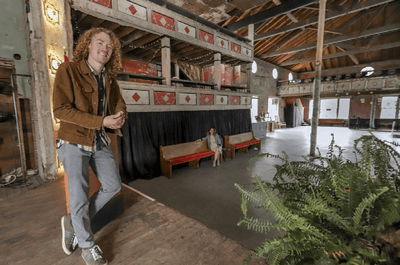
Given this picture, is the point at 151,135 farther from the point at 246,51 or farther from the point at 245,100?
the point at 246,51

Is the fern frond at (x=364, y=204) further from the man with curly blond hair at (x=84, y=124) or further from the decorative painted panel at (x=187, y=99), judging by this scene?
the decorative painted panel at (x=187, y=99)

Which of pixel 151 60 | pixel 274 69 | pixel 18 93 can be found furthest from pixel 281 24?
pixel 18 93

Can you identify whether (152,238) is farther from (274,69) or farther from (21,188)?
(274,69)

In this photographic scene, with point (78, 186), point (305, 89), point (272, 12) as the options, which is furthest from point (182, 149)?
point (305, 89)

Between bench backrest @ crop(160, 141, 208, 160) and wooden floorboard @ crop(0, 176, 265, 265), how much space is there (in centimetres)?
255

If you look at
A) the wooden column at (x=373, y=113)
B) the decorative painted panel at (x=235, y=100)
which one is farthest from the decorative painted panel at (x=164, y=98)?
the wooden column at (x=373, y=113)

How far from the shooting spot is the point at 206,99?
7102 millimetres

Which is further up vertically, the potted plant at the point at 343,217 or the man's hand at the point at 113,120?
the man's hand at the point at 113,120

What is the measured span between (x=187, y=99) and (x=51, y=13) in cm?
393

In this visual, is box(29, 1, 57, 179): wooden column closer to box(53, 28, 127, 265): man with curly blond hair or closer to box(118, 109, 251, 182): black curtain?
box(118, 109, 251, 182): black curtain

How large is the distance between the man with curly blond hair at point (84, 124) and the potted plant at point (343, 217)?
1.34 metres

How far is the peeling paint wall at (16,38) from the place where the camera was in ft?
12.6

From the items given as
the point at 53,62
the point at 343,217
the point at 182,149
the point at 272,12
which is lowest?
the point at 182,149

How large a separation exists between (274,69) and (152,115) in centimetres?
1583
